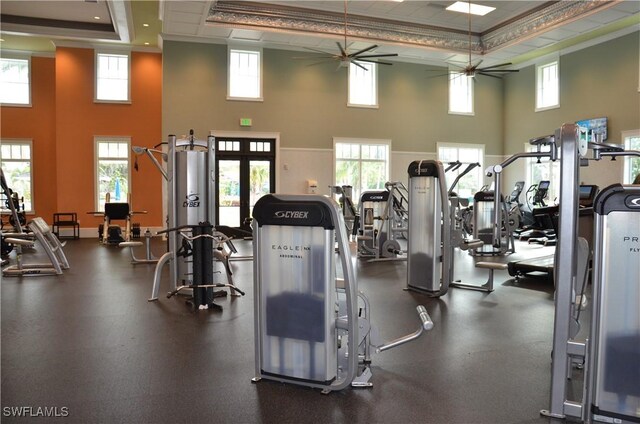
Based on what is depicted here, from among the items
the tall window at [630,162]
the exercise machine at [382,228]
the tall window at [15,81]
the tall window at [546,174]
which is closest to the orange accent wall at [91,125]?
the tall window at [15,81]

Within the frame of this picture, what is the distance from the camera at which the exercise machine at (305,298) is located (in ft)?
9.28

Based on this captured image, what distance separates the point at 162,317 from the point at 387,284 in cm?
291

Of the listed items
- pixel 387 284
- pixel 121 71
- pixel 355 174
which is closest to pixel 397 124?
pixel 355 174

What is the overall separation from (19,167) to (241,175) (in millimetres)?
6483

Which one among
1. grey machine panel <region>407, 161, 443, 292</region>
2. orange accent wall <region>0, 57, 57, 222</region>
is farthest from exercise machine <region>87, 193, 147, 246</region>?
grey machine panel <region>407, 161, 443, 292</region>

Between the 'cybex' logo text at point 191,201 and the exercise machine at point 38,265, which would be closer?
the 'cybex' logo text at point 191,201

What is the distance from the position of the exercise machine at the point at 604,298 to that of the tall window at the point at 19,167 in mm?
15189

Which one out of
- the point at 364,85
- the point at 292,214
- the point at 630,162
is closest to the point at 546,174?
the point at 630,162

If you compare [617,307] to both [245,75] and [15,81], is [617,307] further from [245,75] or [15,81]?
[15,81]

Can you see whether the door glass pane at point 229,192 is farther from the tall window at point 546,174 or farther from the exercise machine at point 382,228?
the tall window at point 546,174

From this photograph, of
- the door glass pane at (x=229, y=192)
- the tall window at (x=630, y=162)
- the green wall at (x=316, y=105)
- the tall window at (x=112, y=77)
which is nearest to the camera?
the tall window at (x=630, y=162)

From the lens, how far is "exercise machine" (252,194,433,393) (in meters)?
2.83

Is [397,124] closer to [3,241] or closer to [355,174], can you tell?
[355,174]

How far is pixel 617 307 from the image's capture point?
2.36 metres
